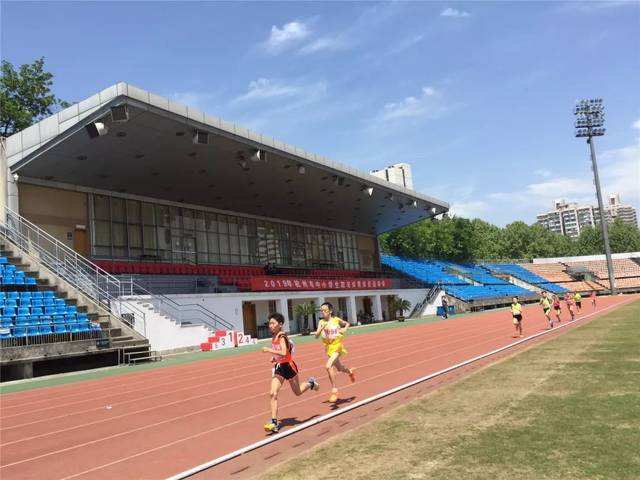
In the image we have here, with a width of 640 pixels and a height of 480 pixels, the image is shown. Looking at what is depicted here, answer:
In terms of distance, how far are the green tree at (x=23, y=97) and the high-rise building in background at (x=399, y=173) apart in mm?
86405

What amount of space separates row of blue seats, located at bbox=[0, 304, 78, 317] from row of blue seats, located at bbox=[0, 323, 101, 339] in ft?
2.52

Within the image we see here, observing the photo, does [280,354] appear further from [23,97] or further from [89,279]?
[23,97]

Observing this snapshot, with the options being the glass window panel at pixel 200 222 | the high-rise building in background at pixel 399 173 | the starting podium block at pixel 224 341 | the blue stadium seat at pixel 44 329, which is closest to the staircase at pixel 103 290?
the starting podium block at pixel 224 341

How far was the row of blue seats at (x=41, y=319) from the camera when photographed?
1686 centimetres

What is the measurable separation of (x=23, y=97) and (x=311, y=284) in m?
31.7

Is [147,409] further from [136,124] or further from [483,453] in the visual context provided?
[136,124]

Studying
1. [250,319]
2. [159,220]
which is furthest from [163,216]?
[250,319]

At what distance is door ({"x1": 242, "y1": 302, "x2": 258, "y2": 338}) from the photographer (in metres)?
32.4

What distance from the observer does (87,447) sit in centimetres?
709

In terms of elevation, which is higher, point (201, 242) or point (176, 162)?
point (176, 162)

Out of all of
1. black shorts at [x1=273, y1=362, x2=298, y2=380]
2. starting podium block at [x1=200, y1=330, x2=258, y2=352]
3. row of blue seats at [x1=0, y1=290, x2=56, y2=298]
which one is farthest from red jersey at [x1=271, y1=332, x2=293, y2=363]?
starting podium block at [x1=200, y1=330, x2=258, y2=352]

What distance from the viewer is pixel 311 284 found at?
118ft

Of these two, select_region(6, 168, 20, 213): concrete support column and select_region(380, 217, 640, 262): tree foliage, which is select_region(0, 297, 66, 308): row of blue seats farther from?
select_region(380, 217, 640, 262): tree foliage

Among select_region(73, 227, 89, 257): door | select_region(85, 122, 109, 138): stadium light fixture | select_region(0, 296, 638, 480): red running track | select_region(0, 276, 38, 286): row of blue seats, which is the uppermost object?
select_region(85, 122, 109, 138): stadium light fixture
